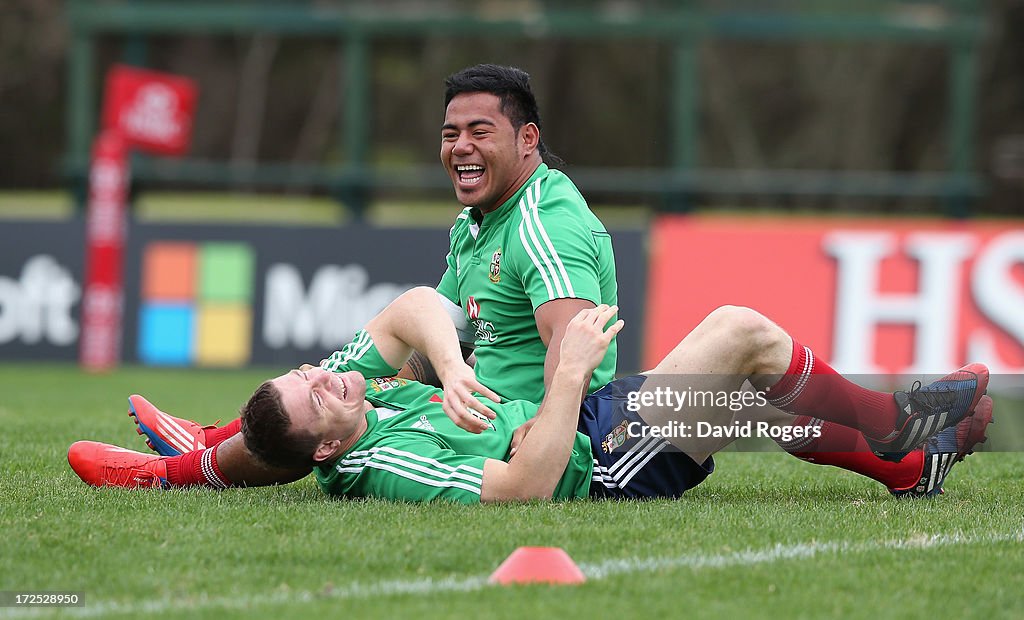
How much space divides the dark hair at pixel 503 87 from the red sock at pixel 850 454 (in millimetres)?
1550

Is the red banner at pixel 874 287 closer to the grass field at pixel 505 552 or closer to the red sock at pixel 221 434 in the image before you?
the grass field at pixel 505 552

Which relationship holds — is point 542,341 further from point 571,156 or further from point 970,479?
point 571,156

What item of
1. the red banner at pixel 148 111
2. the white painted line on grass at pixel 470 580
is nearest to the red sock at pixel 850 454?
the white painted line on grass at pixel 470 580

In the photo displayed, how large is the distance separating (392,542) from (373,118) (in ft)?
62.8

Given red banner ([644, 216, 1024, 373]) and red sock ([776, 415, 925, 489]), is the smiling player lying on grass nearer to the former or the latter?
red sock ([776, 415, 925, 489])

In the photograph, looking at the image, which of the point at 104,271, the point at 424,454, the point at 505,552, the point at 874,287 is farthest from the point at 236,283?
the point at 505,552

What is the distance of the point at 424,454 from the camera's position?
5039 millimetres

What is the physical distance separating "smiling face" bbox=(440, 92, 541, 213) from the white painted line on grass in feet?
5.84

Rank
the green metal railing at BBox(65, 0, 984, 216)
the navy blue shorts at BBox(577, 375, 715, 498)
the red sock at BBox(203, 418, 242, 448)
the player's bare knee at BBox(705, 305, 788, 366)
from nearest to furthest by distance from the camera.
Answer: the player's bare knee at BBox(705, 305, 788, 366) < the navy blue shorts at BBox(577, 375, 715, 498) < the red sock at BBox(203, 418, 242, 448) < the green metal railing at BBox(65, 0, 984, 216)

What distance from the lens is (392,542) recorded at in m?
4.42

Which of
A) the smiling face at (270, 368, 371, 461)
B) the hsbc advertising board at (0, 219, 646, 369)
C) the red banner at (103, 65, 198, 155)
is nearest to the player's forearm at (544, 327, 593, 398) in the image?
the smiling face at (270, 368, 371, 461)

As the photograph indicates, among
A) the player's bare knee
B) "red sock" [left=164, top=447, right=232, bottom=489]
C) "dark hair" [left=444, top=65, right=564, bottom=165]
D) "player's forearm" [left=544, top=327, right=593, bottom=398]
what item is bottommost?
"red sock" [left=164, top=447, right=232, bottom=489]

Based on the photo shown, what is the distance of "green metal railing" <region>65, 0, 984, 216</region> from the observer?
49.3 feet

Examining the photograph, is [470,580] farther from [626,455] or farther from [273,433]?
[626,455]
